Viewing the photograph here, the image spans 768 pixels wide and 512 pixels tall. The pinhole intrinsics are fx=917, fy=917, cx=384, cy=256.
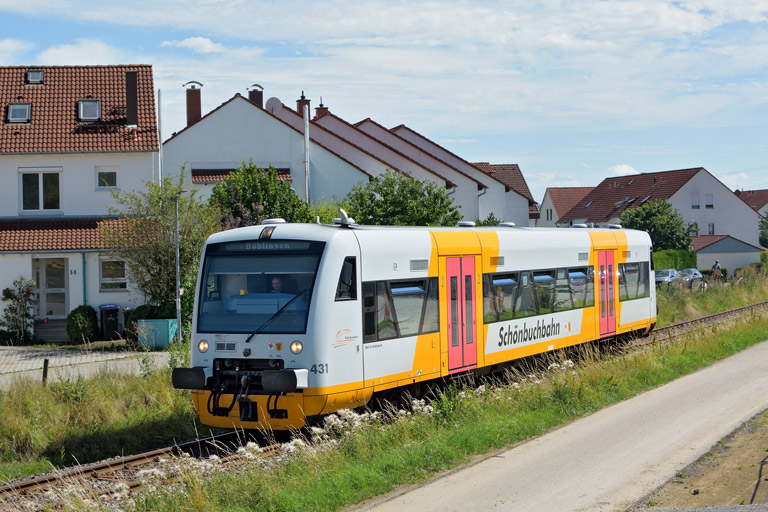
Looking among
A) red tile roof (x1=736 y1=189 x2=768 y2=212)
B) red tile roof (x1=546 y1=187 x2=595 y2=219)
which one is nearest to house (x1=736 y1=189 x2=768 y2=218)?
red tile roof (x1=736 y1=189 x2=768 y2=212)

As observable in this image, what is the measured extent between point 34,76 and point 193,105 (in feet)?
41.8

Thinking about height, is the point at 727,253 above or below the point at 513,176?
below

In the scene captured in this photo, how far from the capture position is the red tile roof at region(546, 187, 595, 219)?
318 ft

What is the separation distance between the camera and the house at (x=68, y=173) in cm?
2845

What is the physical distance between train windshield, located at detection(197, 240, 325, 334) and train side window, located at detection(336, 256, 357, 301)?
1.22 ft

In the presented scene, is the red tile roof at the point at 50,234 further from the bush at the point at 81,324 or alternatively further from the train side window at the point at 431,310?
the train side window at the point at 431,310

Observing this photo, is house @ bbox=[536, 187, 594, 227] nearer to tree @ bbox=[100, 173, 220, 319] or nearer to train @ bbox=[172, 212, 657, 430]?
tree @ bbox=[100, 173, 220, 319]

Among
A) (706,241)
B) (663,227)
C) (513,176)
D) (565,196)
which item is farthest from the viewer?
(565,196)

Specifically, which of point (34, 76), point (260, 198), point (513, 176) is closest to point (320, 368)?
point (260, 198)

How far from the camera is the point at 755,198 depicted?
380 ft

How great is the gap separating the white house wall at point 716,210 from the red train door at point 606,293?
5540 cm

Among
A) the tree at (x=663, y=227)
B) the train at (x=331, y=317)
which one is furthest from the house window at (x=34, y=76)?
the tree at (x=663, y=227)

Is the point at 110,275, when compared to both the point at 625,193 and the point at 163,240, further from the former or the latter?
the point at 625,193

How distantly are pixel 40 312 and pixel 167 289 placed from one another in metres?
6.60
